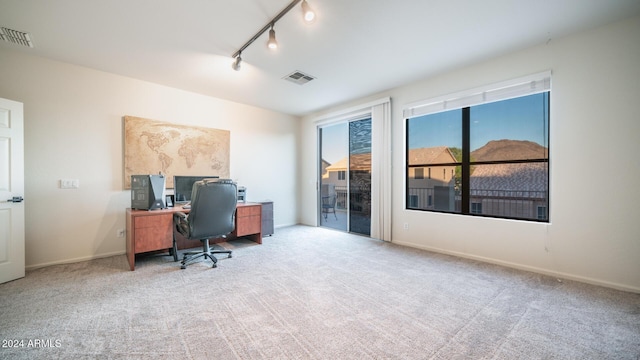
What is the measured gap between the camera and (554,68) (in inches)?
112

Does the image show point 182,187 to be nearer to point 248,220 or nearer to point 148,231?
point 148,231

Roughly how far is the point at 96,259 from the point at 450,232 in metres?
5.14

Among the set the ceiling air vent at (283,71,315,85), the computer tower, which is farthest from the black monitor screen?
the ceiling air vent at (283,71,315,85)

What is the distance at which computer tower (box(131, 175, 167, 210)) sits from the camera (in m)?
3.33

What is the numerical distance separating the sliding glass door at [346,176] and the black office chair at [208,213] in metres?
2.63

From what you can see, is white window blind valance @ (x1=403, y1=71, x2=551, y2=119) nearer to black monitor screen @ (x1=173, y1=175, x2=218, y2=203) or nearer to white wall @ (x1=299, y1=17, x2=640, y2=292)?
white wall @ (x1=299, y1=17, x2=640, y2=292)

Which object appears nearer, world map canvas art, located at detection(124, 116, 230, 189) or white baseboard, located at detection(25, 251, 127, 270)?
white baseboard, located at detection(25, 251, 127, 270)

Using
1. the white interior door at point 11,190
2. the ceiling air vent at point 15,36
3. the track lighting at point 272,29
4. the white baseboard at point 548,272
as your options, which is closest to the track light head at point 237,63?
the track lighting at point 272,29

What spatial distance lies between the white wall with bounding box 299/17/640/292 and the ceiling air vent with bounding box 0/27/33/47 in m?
5.47

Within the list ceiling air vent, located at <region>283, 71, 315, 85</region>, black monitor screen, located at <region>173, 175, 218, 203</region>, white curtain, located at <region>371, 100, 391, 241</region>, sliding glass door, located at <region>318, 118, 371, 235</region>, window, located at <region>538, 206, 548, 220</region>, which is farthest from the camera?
sliding glass door, located at <region>318, 118, 371, 235</region>

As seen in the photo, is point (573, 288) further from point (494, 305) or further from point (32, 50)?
point (32, 50)

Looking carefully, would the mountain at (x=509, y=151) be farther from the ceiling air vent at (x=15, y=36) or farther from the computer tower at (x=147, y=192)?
→ the ceiling air vent at (x=15, y=36)

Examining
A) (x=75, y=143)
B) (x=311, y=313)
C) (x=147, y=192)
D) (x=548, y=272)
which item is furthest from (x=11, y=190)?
(x=548, y=272)

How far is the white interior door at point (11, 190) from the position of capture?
104 inches
